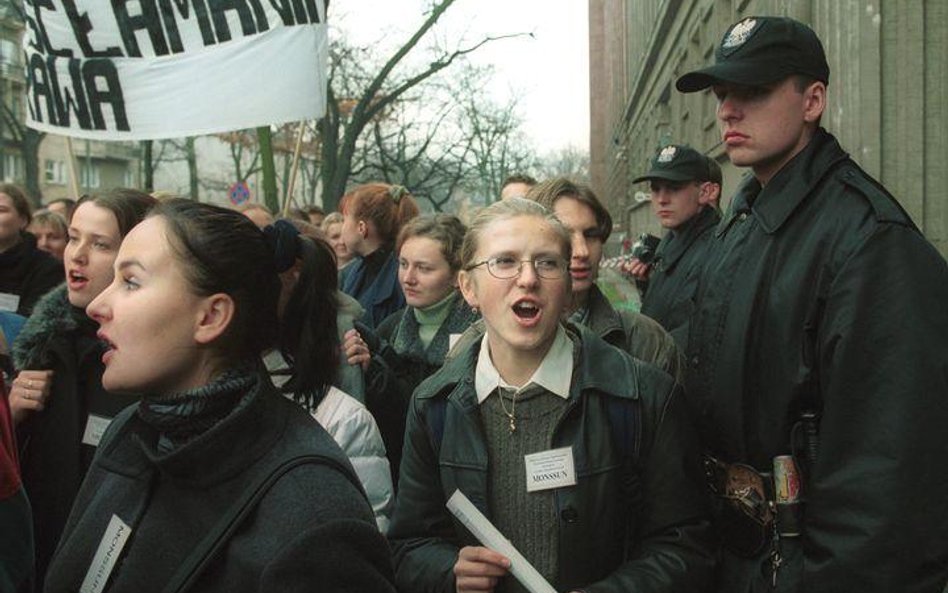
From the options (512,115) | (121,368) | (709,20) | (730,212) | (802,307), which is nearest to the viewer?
(121,368)

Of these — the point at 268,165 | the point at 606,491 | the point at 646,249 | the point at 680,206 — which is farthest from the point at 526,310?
the point at 268,165

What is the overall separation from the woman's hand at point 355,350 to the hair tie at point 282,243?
121 centimetres

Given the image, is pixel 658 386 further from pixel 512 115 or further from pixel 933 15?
pixel 512 115

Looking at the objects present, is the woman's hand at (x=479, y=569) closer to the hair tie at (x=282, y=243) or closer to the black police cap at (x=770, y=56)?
the hair tie at (x=282, y=243)

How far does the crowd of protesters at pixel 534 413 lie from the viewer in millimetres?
1808

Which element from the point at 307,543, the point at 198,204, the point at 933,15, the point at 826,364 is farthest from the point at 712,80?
the point at 933,15

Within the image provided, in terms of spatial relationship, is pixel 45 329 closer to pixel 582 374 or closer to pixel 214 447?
pixel 214 447

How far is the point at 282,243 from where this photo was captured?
2.37 meters

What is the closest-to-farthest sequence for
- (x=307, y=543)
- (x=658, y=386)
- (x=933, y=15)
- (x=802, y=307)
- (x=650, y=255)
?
(x=307, y=543)
(x=802, y=307)
(x=658, y=386)
(x=933, y=15)
(x=650, y=255)

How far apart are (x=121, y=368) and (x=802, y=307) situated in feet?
4.98

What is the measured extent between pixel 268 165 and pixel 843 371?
821 cm

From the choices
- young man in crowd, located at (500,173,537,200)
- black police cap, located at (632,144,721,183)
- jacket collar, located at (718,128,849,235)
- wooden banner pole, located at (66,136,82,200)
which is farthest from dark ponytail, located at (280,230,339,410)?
wooden banner pole, located at (66,136,82,200)

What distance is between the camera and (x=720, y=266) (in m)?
2.55

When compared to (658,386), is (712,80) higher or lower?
higher
